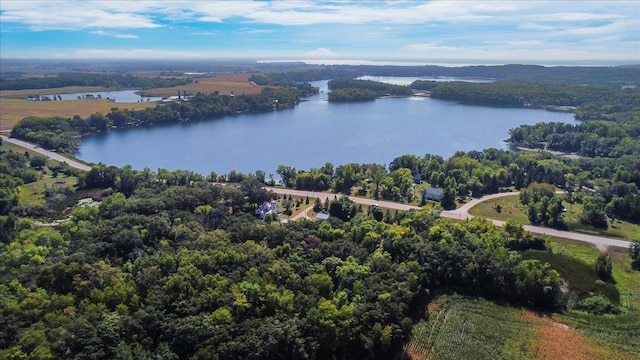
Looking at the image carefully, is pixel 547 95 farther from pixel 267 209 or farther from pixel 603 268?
pixel 267 209

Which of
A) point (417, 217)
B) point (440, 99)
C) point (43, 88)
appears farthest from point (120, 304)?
point (43, 88)

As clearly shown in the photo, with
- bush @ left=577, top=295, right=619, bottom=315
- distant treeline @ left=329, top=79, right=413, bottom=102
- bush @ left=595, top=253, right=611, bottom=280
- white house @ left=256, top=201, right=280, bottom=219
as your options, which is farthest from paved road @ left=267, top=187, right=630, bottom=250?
distant treeline @ left=329, top=79, right=413, bottom=102

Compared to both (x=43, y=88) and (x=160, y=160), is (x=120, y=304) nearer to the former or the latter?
(x=160, y=160)

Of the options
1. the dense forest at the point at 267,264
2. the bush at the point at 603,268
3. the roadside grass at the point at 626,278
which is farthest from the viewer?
the bush at the point at 603,268

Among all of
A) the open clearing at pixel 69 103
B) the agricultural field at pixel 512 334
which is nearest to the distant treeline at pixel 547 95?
the open clearing at pixel 69 103

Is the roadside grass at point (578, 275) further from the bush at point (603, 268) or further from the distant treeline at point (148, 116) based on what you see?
the distant treeline at point (148, 116)
